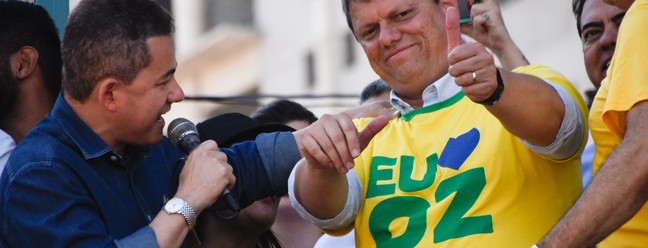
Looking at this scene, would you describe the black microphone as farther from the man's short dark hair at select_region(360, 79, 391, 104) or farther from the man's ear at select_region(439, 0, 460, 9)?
the man's short dark hair at select_region(360, 79, 391, 104)

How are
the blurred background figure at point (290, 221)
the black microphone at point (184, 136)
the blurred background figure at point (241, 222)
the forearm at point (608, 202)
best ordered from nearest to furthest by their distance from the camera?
the forearm at point (608, 202) → the black microphone at point (184, 136) → the blurred background figure at point (241, 222) → the blurred background figure at point (290, 221)

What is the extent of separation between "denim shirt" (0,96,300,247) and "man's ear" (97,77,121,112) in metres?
0.09

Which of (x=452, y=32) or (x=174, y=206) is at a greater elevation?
(x=452, y=32)

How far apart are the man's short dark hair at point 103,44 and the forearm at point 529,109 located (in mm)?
1138

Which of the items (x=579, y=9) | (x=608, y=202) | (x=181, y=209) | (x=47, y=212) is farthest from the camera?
(x=579, y=9)

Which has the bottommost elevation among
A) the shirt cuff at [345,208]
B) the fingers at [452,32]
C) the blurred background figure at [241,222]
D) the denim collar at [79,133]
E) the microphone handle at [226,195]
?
the blurred background figure at [241,222]

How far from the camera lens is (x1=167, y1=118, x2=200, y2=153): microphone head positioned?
4355 mm

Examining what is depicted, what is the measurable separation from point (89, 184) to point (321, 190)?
2.35 feet

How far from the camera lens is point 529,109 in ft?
12.8

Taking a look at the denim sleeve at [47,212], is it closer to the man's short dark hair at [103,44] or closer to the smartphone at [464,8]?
the man's short dark hair at [103,44]

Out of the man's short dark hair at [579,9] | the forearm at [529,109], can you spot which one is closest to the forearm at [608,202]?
Result: the forearm at [529,109]

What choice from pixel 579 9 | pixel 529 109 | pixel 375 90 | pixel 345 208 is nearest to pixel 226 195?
pixel 345 208

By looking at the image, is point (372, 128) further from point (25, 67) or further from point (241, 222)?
point (25, 67)

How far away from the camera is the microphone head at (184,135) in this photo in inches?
171
